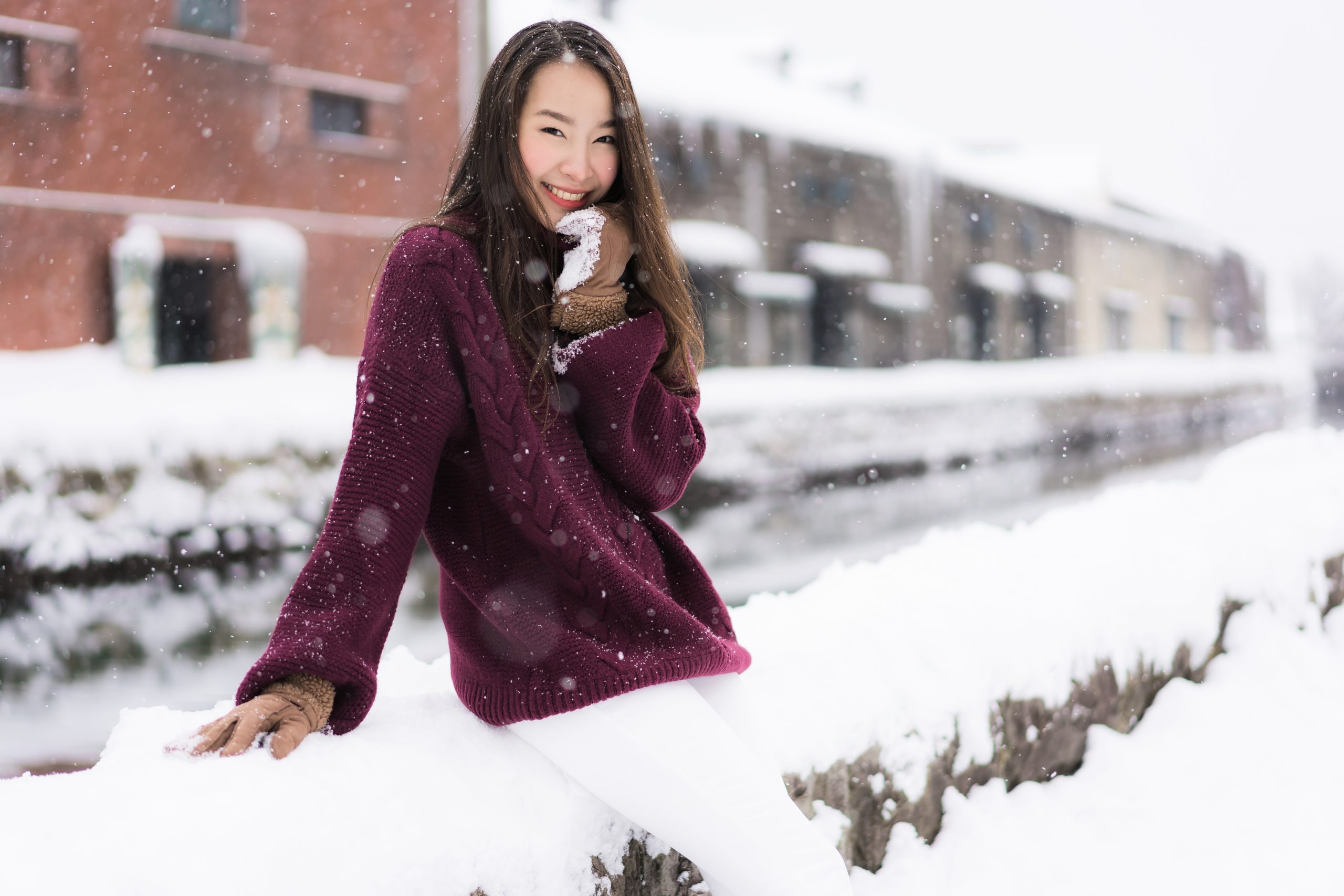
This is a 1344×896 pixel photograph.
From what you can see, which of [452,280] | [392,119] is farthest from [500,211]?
[392,119]

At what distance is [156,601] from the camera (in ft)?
17.8

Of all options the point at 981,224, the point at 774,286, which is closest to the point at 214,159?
the point at 774,286

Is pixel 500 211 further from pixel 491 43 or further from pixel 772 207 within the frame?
pixel 772 207

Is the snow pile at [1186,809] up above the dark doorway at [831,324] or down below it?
above

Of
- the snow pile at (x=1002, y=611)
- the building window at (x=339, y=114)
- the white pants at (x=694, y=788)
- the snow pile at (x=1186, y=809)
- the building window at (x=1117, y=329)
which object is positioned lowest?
the building window at (x=1117, y=329)

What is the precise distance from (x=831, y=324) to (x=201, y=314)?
40.1 feet

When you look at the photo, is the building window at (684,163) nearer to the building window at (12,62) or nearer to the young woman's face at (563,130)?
the building window at (12,62)

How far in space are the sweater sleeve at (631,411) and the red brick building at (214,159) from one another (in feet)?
33.2

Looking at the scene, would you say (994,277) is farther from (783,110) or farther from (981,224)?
(783,110)

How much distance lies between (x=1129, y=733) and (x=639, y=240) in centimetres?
219

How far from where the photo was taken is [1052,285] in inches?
1013

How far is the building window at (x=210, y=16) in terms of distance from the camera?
10.6 meters

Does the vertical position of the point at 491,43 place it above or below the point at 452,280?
above

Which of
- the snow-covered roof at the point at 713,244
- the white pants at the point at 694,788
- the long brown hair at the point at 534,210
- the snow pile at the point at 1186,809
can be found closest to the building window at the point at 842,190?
the snow-covered roof at the point at 713,244
